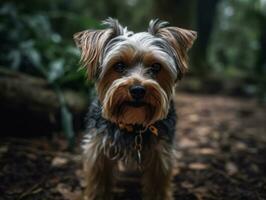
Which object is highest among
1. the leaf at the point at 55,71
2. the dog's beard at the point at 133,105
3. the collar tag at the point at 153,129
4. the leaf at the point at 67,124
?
the leaf at the point at 55,71

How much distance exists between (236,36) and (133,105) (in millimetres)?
16503

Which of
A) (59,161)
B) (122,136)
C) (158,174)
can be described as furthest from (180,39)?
(59,161)

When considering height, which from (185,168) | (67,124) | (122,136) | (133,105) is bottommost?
(185,168)

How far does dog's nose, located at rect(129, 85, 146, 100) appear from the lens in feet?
11.0

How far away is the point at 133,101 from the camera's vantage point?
11.3ft

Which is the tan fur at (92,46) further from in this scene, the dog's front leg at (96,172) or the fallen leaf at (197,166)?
the fallen leaf at (197,166)

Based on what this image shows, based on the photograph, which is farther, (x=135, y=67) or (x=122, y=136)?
(x=122, y=136)

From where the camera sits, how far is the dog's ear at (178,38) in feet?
12.5

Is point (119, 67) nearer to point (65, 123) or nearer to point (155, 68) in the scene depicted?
point (155, 68)

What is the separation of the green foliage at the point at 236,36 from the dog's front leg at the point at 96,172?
1198 cm

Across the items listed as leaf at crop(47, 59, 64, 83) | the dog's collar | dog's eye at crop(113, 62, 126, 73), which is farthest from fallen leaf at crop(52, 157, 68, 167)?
dog's eye at crop(113, 62, 126, 73)

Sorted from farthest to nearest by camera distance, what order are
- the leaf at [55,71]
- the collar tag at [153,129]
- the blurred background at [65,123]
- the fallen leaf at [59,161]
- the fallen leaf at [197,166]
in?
the leaf at [55,71] < the fallen leaf at [197,166] < the fallen leaf at [59,161] < the blurred background at [65,123] < the collar tag at [153,129]

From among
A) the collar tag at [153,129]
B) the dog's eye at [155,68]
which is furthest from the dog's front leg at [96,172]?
the dog's eye at [155,68]

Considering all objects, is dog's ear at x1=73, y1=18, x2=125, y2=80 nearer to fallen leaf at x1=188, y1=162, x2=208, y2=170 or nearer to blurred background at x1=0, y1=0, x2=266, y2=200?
blurred background at x1=0, y1=0, x2=266, y2=200
